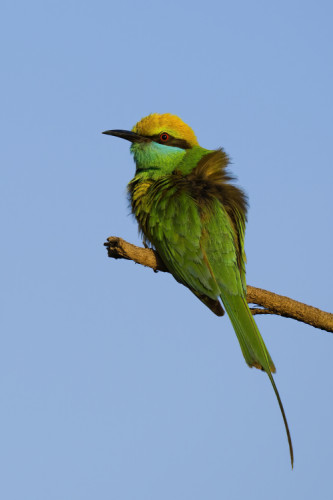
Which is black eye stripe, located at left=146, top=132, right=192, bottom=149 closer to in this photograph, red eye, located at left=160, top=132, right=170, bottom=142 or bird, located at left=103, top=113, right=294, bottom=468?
red eye, located at left=160, top=132, right=170, bottom=142

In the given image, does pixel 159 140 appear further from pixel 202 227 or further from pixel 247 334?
pixel 247 334

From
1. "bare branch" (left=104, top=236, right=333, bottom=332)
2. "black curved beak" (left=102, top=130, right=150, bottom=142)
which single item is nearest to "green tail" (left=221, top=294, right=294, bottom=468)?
"bare branch" (left=104, top=236, right=333, bottom=332)

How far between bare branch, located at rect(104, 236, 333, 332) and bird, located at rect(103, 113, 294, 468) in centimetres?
10

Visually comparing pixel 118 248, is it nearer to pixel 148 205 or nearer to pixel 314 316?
pixel 148 205

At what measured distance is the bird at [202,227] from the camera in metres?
3.55

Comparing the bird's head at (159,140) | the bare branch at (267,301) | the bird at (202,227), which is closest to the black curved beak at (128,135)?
the bird's head at (159,140)

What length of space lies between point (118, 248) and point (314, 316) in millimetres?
1064

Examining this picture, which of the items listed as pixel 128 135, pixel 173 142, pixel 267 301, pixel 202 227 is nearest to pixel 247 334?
pixel 267 301

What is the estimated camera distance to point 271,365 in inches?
133

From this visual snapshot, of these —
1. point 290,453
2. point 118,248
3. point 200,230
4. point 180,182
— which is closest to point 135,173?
point 180,182

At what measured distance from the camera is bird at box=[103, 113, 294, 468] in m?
3.55

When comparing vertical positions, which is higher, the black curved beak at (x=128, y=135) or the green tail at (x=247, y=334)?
the black curved beak at (x=128, y=135)

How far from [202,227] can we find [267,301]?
1.71 ft

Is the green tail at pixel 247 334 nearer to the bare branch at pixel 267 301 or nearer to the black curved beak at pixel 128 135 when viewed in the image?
the bare branch at pixel 267 301
